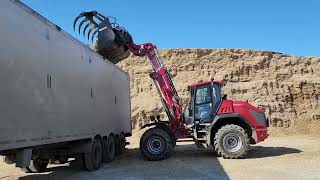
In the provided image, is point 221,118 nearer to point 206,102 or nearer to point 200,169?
point 206,102

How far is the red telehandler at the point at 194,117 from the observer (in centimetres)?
1499

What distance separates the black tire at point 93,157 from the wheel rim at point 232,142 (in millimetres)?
4104

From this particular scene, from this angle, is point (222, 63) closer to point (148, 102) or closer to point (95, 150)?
point (148, 102)

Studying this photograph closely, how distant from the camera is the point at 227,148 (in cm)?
1494

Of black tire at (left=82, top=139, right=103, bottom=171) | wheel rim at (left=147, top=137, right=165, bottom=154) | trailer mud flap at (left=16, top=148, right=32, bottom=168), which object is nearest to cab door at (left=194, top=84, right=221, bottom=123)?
wheel rim at (left=147, top=137, right=165, bottom=154)

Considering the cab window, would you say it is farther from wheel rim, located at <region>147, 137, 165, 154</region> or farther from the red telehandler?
wheel rim, located at <region>147, 137, 165, 154</region>

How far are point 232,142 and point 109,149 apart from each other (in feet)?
13.2

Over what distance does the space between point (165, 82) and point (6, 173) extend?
20.6ft

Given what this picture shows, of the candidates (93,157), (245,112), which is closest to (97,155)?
(93,157)

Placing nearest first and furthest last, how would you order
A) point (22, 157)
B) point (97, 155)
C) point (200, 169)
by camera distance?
point (22, 157)
point (200, 169)
point (97, 155)

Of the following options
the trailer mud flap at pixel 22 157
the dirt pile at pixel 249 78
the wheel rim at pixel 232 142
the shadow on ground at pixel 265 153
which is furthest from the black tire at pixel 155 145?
the dirt pile at pixel 249 78

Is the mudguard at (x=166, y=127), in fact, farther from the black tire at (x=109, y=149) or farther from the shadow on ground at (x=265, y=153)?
the shadow on ground at (x=265, y=153)

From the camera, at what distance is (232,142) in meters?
15.0

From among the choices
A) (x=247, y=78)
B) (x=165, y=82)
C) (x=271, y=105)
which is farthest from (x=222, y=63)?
(x=165, y=82)
